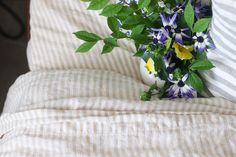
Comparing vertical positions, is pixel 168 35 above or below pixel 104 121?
above

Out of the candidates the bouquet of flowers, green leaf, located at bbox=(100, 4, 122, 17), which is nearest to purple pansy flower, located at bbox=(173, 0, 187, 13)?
the bouquet of flowers

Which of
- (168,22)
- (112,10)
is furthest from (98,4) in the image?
(168,22)

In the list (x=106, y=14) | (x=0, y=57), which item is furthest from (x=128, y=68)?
(x=0, y=57)

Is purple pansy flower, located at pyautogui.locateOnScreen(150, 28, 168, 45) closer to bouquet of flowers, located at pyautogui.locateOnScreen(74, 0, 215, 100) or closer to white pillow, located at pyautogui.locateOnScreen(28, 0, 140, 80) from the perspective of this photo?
bouquet of flowers, located at pyautogui.locateOnScreen(74, 0, 215, 100)

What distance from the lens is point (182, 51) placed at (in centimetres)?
69

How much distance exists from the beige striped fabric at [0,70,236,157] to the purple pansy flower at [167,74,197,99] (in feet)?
0.06

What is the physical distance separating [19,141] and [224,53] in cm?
39

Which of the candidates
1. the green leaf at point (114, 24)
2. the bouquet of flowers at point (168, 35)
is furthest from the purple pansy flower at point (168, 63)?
the green leaf at point (114, 24)

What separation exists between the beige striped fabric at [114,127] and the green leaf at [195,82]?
0.10ft

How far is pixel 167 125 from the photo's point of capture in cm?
67

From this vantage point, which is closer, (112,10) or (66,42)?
(112,10)

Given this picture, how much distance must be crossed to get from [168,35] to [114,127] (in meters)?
0.18

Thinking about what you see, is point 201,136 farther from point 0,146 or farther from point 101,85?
point 0,146

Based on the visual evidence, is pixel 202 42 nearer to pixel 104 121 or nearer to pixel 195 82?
pixel 195 82
